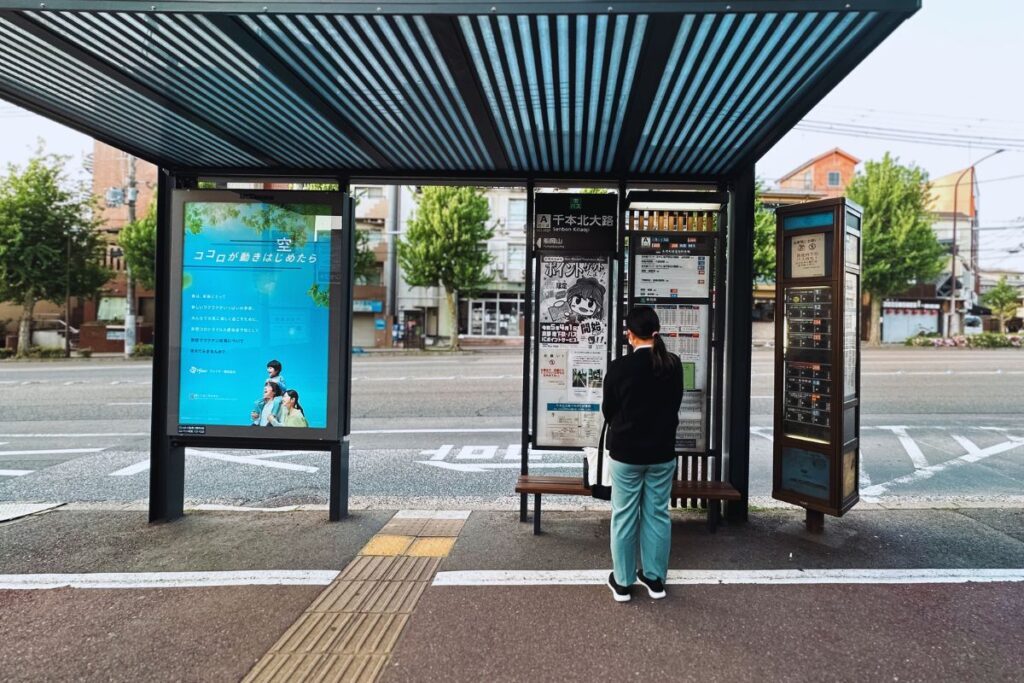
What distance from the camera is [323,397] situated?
16.3 ft

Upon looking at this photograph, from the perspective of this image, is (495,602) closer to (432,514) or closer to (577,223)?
(432,514)

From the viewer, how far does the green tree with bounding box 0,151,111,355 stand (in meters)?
25.3

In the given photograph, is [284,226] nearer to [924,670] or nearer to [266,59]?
[266,59]

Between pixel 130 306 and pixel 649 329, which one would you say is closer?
pixel 649 329

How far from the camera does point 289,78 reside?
3713 mm

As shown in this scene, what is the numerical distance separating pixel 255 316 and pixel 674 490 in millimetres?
3753

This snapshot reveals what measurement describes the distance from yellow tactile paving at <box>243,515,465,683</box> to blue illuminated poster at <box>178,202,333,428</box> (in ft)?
4.34

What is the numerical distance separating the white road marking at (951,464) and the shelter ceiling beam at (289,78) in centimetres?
580

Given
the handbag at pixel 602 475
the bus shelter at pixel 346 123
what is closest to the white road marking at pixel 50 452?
the bus shelter at pixel 346 123

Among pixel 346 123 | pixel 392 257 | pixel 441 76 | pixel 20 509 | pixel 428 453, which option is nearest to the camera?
pixel 441 76

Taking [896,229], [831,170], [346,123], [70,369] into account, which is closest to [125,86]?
[346,123]

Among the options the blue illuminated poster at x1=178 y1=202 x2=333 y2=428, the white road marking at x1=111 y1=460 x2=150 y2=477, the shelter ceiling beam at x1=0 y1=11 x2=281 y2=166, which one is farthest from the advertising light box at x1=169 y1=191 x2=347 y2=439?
the white road marking at x1=111 y1=460 x2=150 y2=477

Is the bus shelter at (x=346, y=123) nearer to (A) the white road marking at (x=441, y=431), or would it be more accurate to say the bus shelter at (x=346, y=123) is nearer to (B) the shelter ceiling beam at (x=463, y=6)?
(B) the shelter ceiling beam at (x=463, y=6)

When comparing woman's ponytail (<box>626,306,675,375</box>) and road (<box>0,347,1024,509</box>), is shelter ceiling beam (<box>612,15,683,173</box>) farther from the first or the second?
road (<box>0,347,1024,509</box>)
